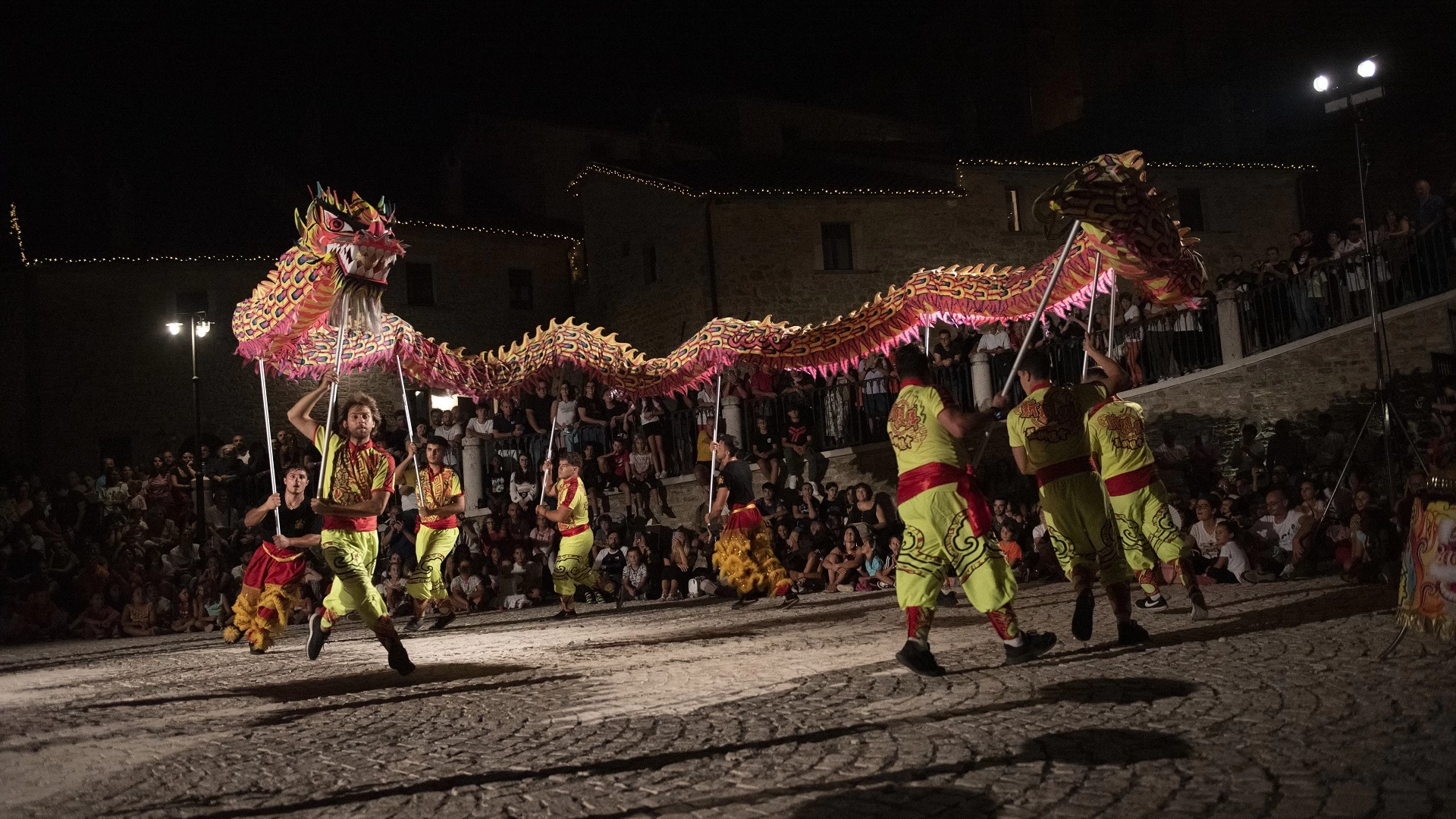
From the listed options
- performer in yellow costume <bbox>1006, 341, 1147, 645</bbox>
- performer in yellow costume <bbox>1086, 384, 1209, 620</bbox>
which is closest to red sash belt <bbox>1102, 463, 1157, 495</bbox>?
performer in yellow costume <bbox>1086, 384, 1209, 620</bbox>

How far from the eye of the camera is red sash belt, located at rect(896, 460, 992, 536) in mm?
7066

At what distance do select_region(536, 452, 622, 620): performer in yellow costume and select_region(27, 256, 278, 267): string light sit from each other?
21.2 metres

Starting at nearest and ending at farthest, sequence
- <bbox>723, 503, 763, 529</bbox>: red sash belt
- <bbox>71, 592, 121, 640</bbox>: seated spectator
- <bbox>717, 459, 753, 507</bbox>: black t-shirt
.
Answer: <bbox>717, 459, 753, 507</bbox>: black t-shirt, <bbox>723, 503, 763, 529</bbox>: red sash belt, <bbox>71, 592, 121, 640</bbox>: seated spectator

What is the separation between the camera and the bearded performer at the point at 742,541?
13.3m

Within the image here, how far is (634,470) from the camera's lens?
65.8 feet

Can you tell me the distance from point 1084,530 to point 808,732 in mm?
2966

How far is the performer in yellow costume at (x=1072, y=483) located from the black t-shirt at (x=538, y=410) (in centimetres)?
1486

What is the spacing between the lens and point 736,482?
523 inches

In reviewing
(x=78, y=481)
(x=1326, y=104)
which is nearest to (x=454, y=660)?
(x=1326, y=104)

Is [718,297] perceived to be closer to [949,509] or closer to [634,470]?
[634,470]

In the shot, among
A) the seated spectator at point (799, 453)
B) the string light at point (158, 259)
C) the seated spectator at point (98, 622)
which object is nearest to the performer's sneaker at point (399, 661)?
the seated spectator at point (799, 453)

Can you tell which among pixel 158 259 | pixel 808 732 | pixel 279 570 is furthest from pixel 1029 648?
pixel 158 259

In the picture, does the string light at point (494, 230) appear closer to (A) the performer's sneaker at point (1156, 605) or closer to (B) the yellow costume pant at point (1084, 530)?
(A) the performer's sneaker at point (1156, 605)

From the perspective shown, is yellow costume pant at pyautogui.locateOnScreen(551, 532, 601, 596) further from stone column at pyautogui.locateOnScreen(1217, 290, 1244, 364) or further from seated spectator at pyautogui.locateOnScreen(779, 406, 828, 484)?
stone column at pyautogui.locateOnScreen(1217, 290, 1244, 364)
